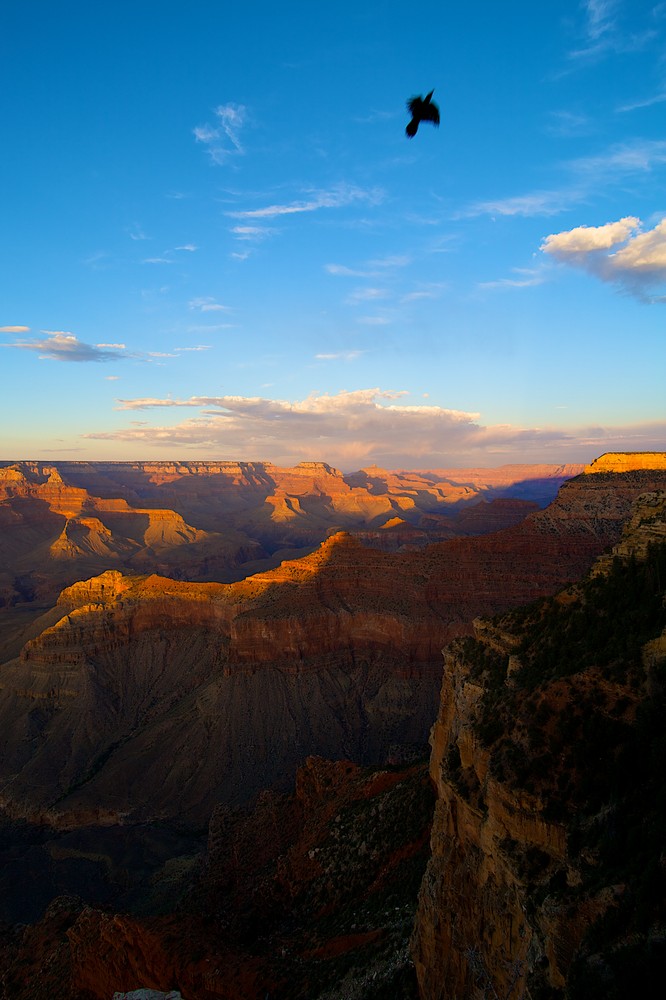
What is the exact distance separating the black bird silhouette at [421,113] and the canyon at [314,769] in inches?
551

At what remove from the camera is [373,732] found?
5978 centimetres

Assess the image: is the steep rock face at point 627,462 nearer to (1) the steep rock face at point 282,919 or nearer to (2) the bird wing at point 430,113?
(1) the steep rock face at point 282,919

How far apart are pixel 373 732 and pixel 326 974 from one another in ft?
134

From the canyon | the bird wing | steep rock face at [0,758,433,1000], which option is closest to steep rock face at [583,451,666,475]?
the canyon

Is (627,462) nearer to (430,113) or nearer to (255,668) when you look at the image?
(255,668)

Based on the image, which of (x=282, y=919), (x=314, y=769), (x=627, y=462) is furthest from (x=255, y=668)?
(x=627, y=462)

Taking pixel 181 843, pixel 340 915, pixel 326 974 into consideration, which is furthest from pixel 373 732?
pixel 326 974

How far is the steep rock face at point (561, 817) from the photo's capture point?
10000mm

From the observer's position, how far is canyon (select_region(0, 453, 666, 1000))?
47.2 ft

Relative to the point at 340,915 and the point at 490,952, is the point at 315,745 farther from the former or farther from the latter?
the point at 490,952

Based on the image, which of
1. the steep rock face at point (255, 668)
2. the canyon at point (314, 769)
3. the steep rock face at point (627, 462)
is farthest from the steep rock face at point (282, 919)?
the steep rock face at point (627, 462)

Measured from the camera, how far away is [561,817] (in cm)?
1247

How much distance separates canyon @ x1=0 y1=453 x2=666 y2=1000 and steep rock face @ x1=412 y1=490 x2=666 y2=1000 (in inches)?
3.7

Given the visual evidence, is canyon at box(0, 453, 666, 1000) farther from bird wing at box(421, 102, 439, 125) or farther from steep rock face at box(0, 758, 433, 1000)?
bird wing at box(421, 102, 439, 125)
